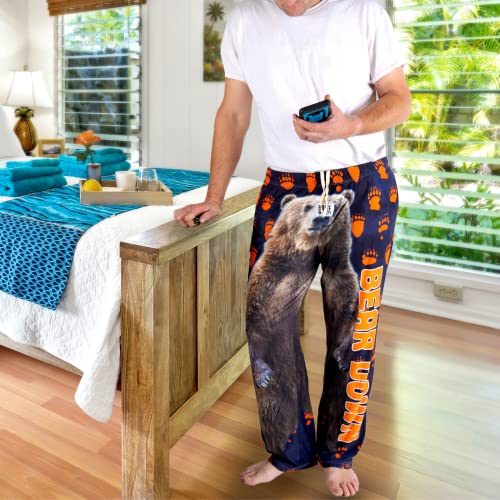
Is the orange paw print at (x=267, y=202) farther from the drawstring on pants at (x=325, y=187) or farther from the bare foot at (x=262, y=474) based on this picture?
the bare foot at (x=262, y=474)

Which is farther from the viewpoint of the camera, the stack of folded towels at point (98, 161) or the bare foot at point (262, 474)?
the stack of folded towels at point (98, 161)

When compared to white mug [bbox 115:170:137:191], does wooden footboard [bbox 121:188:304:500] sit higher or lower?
lower

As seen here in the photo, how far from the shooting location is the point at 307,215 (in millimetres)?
1306

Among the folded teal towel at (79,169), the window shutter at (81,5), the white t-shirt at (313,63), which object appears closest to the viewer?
the white t-shirt at (313,63)

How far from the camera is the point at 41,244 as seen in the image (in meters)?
1.73

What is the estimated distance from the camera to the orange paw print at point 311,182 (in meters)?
1.29

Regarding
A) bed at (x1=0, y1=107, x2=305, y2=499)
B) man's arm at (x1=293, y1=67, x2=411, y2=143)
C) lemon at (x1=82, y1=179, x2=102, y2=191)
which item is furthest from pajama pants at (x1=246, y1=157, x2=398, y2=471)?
lemon at (x1=82, y1=179, x2=102, y2=191)

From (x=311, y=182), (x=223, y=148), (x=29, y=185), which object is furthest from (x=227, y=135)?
(x=29, y=185)

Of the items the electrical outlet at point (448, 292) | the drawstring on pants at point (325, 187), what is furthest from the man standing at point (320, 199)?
the electrical outlet at point (448, 292)

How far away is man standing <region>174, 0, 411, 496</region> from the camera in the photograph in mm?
1231

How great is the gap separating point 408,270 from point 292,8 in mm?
1953

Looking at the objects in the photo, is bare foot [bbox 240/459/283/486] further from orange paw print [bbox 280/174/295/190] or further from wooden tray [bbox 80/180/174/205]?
wooden tray [bbox 80/180/174/205]

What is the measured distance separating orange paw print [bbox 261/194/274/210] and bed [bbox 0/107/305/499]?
0.75ft

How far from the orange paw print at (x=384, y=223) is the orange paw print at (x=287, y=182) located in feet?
0.76
